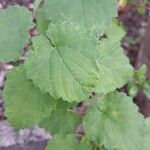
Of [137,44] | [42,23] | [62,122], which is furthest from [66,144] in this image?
[137,44]

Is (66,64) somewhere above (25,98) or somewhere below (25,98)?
above

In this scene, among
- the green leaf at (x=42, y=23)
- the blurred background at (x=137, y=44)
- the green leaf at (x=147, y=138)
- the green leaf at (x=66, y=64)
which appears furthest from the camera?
the blurred background at (x=137, y=44)

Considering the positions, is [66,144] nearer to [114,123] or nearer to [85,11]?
[114,123]

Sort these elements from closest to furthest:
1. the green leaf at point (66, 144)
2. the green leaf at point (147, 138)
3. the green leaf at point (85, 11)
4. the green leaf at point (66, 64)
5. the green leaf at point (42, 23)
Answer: the green leaf at point (66, 64) → the green leaf at point (85, 11) → the green leaf at point (42, 23) → the green leaf at point (66, 144) → the green leaf at point (147, 138)

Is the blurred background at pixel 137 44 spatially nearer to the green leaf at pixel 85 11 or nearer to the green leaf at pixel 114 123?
the green leaf at pixel 114 123

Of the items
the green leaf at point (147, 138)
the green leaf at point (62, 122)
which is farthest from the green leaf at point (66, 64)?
the green leaf at point (147, 138)

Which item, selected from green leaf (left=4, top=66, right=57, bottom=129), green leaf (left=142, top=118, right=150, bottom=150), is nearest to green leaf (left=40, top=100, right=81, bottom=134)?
green leaf (left=4, top=66, right=57, bottom=129)
